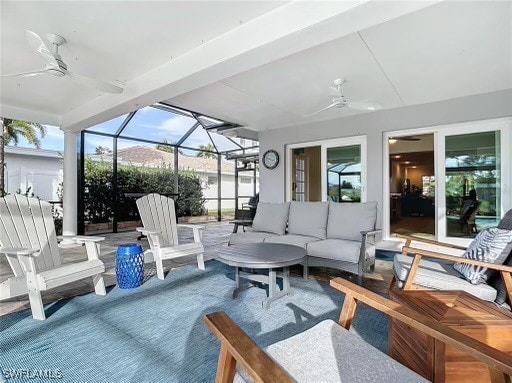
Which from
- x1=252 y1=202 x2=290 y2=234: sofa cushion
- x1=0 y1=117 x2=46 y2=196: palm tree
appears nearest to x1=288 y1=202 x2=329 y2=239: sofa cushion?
x1=252 y1=202 x2=290 y2=234: sofa cushion

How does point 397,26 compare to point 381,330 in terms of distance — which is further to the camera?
point 397,26

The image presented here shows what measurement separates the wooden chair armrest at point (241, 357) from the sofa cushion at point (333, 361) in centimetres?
8

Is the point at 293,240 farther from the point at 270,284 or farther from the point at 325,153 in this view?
the point at 325,153

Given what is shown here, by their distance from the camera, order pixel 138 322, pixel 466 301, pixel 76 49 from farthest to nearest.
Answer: pixel 76 49
pixel 138 322
pixel 466 301

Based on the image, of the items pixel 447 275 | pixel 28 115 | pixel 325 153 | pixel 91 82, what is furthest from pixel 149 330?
pixel 28 115

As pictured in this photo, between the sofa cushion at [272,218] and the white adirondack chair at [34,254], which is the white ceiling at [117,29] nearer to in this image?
Result: the white adirondack chair at [34,254]

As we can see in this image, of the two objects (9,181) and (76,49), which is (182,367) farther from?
(9,181)

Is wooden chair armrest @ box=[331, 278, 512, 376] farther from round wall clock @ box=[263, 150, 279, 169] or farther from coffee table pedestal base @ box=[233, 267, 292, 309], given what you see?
round wall clock @ box=[263, 150, 279, 169]

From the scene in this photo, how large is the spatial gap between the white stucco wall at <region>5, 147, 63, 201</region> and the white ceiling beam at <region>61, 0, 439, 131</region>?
15.0 ft

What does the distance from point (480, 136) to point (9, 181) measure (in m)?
9.57

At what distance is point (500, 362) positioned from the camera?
0.82 metres

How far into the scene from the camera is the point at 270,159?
6.32 meters

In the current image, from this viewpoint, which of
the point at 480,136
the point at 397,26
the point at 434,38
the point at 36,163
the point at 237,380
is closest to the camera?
the point at 237,380

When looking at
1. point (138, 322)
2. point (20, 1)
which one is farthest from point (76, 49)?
point (138, 322)
